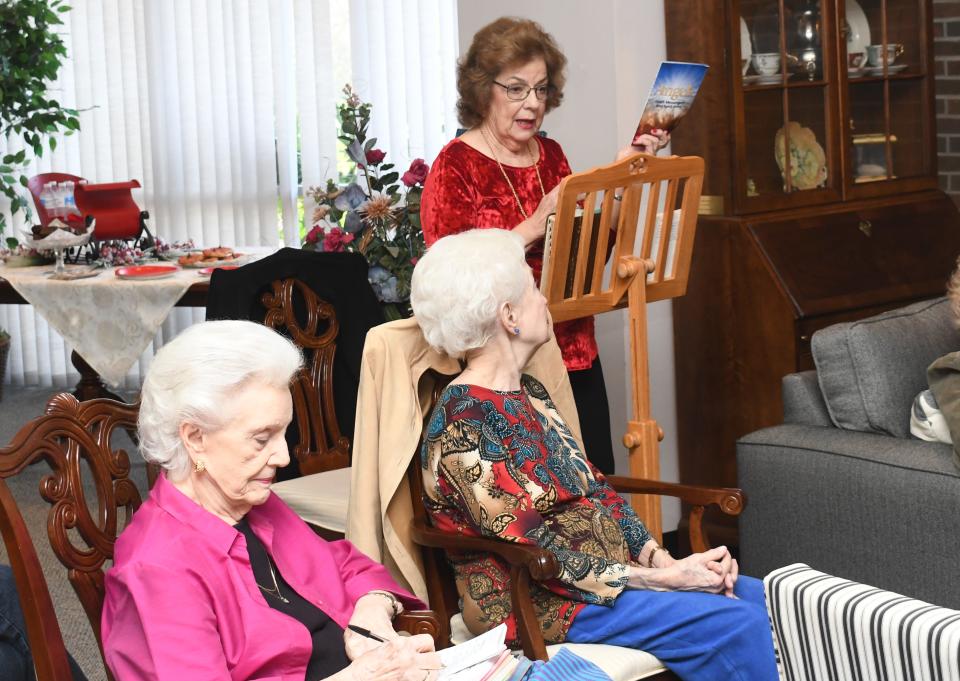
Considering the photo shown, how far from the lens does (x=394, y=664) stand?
5.58 ft

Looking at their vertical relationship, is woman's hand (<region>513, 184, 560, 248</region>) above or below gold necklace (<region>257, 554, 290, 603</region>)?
above

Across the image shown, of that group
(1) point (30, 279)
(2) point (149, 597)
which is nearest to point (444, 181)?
(2) point (149, 597)

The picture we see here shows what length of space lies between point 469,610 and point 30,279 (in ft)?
9.33

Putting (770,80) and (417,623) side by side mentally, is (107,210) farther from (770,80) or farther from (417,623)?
(417,623)

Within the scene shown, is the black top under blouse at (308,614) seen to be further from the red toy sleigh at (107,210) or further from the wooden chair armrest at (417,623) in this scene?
the red toy sleigh at (107,210)

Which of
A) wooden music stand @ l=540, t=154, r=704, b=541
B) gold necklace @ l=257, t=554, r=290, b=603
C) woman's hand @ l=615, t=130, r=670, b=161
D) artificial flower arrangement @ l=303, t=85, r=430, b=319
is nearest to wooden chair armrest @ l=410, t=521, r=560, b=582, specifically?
gold necklace @ l=257, t=554, r=290, b=603

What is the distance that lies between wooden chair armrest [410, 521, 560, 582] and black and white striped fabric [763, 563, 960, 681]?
0.68 meters

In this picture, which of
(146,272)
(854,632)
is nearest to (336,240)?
(146,272)

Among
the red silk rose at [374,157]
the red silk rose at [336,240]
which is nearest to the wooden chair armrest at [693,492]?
the red silk rose at [336,240]

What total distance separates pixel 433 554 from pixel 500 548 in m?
0.29

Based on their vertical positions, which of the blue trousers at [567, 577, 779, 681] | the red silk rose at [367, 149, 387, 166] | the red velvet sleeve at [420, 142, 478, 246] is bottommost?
the blue trousers at [567, 577, 779, 681]

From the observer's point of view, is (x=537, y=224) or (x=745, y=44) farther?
(x=745, y=44)

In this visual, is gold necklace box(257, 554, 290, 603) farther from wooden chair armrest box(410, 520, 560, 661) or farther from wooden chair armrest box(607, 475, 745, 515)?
wooden chair armrest box(607, 475, 745, 515)

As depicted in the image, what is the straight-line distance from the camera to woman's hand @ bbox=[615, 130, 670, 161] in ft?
9.01
